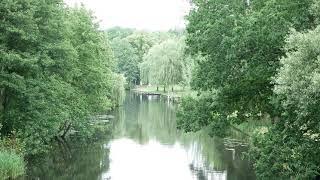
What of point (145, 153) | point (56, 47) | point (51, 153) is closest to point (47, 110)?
point (56, 47)

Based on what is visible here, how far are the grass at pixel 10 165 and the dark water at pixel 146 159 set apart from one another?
168cm

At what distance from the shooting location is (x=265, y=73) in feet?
68.6

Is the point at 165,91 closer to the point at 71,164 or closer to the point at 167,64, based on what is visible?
the point at 167,64

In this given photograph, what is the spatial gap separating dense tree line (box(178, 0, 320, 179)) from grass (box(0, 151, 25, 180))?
349 inches

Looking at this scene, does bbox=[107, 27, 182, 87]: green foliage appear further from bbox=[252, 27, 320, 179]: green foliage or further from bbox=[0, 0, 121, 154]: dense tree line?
bbox=[252, 27, 320, 179]: green foliage

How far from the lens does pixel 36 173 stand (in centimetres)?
2897

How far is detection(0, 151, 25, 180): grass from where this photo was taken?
81.2 feet

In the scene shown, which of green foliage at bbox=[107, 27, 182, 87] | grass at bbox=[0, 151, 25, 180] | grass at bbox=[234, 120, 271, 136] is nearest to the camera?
grass at bbox=[0, 151, 25, 180]

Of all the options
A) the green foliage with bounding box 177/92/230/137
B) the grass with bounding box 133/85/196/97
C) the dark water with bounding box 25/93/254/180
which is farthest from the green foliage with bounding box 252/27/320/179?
the grass with bounding box 133/85/196/97

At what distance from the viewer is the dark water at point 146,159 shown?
3012 cm

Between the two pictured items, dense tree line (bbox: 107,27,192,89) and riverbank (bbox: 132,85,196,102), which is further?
riverbank (bbox: 132,85,196,102)

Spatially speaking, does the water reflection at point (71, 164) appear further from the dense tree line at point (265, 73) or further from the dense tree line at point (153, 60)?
the dense tree line at point (153, 60)

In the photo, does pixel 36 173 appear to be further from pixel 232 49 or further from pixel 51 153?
pixel 232 49

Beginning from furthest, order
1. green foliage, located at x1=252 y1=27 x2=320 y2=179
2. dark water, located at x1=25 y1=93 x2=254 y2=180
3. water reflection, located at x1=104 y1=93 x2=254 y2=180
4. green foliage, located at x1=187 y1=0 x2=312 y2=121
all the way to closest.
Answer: water reflection, located at x1=104 y1=93 x2=254 y2=180 → dark water, located at x1=25 y1=93 x2=254 y2=180 → green foliage, located at x1=187 y1=0 x2=312 y2=121 → green foliage, located at x1=252 y1=27 x2=320 y2=179
